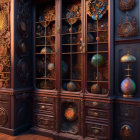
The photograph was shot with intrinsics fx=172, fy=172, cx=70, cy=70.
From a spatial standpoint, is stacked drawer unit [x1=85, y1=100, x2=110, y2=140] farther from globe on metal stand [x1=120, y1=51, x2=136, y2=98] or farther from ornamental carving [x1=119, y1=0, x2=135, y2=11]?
ornamental carving [x1=119, y1=0, x2=135, y2=11]

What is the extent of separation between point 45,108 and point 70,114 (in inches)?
21.4

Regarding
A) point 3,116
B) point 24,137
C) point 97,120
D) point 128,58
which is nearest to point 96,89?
point 97,120

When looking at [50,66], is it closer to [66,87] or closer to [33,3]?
[66,87]

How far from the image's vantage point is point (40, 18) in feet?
12.4

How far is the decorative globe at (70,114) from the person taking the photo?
3344 millimetres

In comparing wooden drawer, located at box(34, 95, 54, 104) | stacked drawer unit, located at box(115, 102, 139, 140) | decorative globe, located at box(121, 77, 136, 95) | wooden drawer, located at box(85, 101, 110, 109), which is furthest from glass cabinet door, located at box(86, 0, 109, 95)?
wooden drawer, located at box(34, 95, 54, 104)

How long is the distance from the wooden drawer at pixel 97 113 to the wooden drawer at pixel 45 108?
78cm

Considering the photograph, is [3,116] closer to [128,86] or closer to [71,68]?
[71,68]

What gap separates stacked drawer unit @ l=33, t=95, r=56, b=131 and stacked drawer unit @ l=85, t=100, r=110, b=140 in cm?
74

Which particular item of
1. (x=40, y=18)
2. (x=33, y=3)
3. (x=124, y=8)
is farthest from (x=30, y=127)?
(x=124, y=8)

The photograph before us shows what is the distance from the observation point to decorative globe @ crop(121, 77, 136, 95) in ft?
9.00

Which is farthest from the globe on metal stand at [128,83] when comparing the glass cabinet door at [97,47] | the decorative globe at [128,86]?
the glass cabinet door at [97,47]

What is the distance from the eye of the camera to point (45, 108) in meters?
3.53

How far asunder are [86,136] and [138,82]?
4.34ft
